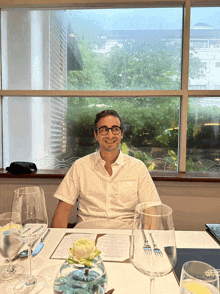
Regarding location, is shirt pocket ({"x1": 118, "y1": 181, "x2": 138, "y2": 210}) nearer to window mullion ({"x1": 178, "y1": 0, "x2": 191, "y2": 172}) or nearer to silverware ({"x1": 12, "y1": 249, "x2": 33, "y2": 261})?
silverware ({"x1": 12, "y1": 249, "x2": 33, "y2": 261})

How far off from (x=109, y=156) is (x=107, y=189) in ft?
0.83

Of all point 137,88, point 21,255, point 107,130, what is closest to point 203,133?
point 137,88

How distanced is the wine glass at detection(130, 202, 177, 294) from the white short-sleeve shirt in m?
1.04

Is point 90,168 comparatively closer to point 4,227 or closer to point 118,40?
point 4,227

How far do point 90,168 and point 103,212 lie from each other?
13.0 inches

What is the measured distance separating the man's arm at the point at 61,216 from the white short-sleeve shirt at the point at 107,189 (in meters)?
0.04

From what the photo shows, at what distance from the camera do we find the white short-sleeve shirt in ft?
5.06

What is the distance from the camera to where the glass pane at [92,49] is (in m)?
2.48

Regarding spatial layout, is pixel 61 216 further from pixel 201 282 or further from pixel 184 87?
pixel 184 87

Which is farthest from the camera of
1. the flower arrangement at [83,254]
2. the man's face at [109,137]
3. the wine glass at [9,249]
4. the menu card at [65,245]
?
the man's face at [109,137]

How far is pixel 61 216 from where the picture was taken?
60.4 inches

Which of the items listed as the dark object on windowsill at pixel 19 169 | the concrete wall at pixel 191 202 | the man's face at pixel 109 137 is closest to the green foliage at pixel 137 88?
the concrete wall at pixel 191 202

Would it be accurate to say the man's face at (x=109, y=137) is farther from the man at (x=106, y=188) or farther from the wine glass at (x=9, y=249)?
the wine glass at (x=9, y=249)

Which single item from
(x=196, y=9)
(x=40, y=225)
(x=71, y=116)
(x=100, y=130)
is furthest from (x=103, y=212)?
(x=196, y=9)
